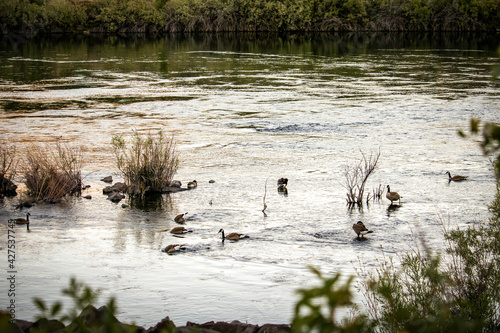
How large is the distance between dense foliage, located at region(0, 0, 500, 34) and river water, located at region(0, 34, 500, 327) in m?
36.2

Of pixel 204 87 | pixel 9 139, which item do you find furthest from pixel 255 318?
pixel 204 87

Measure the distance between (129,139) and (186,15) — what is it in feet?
193

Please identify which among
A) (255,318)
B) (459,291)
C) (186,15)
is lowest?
(255,318)

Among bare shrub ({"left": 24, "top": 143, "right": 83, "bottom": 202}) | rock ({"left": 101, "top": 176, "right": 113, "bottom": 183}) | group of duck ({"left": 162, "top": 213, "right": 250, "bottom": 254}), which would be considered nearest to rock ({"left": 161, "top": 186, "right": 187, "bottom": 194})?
rock ({"left": 101, "top": 176, "right": 113, "bottom": 183})

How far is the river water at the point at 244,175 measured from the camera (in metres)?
7.46

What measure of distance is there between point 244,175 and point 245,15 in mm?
61243

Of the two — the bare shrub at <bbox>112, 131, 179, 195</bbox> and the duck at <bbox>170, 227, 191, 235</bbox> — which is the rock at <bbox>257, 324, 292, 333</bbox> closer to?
the duck at <bbox>170, 227, 191, 235</bbox>

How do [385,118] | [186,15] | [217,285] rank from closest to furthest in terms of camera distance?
[217,285], [385,118], [186,15]

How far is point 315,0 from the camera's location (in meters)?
67.6

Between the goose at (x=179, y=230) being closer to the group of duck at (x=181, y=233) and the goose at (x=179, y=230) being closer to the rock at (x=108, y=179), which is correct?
the group of duck at (x=181, y=233)

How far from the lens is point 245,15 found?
234 feet

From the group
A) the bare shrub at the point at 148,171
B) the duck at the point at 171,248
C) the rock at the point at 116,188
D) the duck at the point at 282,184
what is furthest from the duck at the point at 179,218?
the duck at the point at 282,184

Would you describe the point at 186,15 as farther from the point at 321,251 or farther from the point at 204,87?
the point at 321,251

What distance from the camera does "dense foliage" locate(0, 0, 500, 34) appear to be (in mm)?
65688
